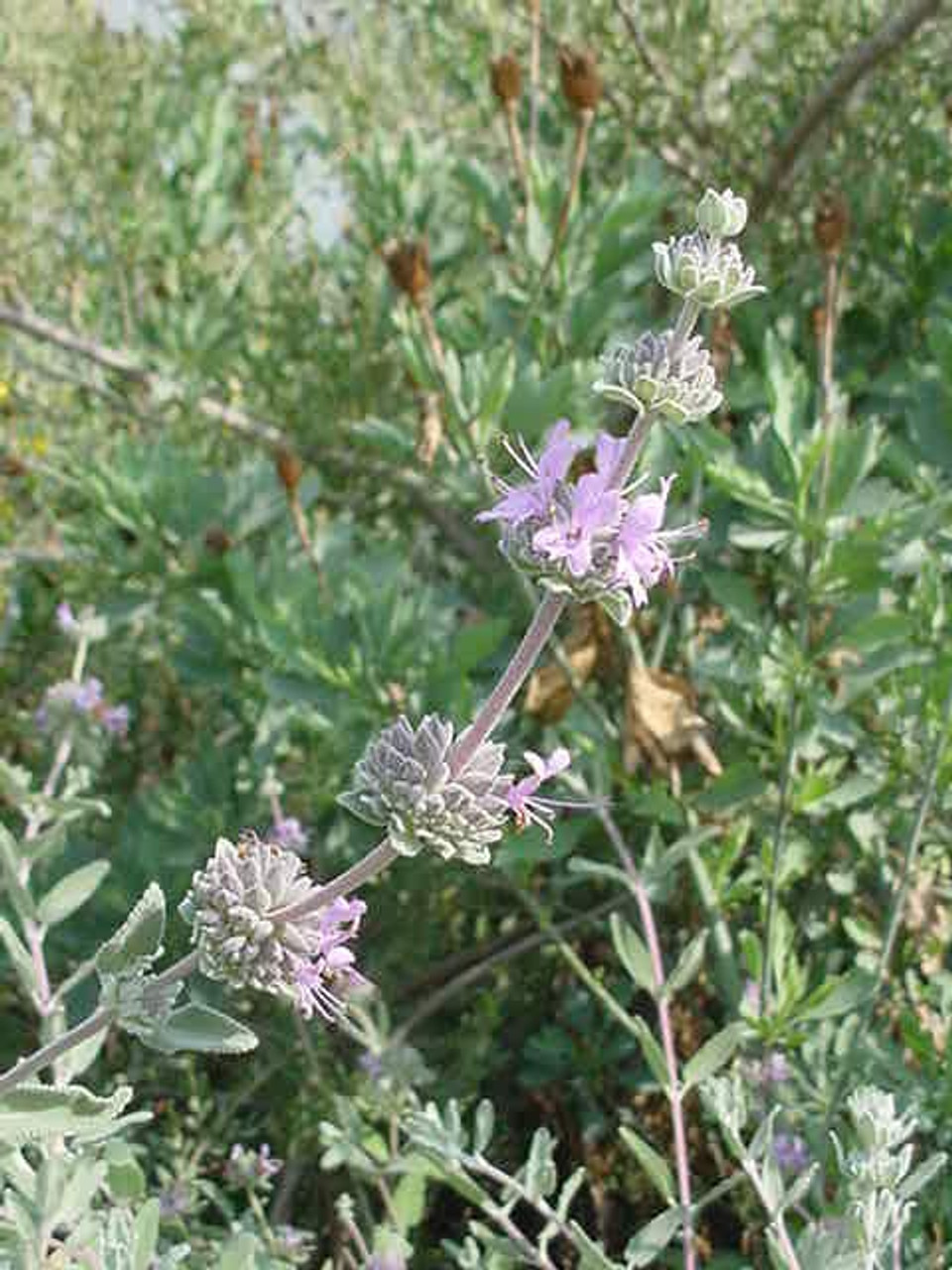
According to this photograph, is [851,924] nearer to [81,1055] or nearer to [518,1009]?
[518,1009]

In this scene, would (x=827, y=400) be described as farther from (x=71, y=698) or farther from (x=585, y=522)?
(x=585, y=522)

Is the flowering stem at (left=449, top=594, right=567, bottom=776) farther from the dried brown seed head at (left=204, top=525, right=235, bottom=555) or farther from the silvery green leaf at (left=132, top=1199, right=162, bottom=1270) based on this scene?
the dried brown seed head at (left=204, top=525, right=235, bottom=555)

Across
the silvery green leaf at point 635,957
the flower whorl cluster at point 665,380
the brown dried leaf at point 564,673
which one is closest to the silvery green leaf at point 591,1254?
the silvery green leaf at point 635,957

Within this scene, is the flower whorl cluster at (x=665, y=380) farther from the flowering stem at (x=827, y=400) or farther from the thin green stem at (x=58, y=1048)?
the flowering stem at (x=827, y=400)

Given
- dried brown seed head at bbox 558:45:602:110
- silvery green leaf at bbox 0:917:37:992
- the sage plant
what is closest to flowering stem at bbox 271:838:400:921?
the sage plant

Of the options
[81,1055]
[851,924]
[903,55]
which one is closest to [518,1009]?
[851,924]

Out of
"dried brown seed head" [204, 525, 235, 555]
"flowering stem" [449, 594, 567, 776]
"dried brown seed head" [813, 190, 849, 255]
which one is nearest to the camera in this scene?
"flowering stem" [449, 594, 567, 776]
